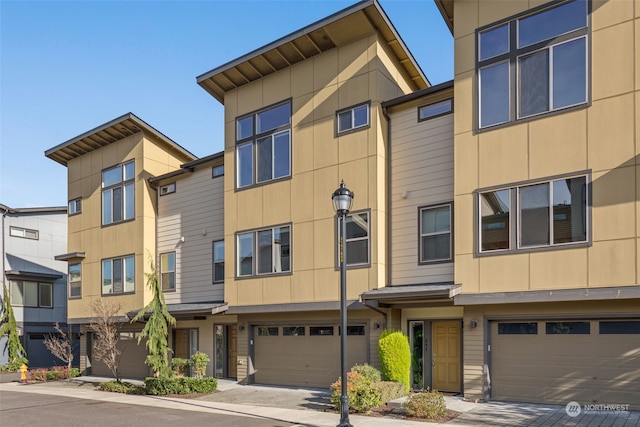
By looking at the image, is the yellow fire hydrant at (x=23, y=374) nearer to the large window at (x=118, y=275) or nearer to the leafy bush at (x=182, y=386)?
the large window at (x=118, y=275)

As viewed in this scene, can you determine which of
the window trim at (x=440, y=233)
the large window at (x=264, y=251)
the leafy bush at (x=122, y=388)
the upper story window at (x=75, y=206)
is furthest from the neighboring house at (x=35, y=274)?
the window trim at (x=440, y=233)

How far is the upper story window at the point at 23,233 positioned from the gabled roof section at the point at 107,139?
5.56m

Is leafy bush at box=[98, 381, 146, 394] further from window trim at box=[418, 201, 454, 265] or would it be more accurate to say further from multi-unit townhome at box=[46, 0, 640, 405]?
window trim at box=[418, 201, 454, 265]

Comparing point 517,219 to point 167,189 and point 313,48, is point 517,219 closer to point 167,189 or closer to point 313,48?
point 313,48

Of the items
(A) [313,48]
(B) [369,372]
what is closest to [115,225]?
(A) [313,48]

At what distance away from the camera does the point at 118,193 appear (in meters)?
24.3

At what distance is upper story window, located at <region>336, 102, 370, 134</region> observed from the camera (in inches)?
646

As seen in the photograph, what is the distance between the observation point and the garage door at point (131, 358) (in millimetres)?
23062

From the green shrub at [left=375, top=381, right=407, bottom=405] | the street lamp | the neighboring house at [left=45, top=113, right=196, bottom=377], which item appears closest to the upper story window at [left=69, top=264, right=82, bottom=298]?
the neighboring house at [left=45, top=113, right=196, bottom=377]

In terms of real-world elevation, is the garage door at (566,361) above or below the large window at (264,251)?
below

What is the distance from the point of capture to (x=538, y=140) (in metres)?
13.2

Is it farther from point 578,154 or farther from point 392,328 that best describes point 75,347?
point 578,154

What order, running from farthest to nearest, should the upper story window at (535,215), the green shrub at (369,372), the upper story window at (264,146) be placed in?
the upper story window at (264,146) → the green shrub at (369,372) → the upper story window at (535,215)

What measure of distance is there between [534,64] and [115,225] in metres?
18.0
